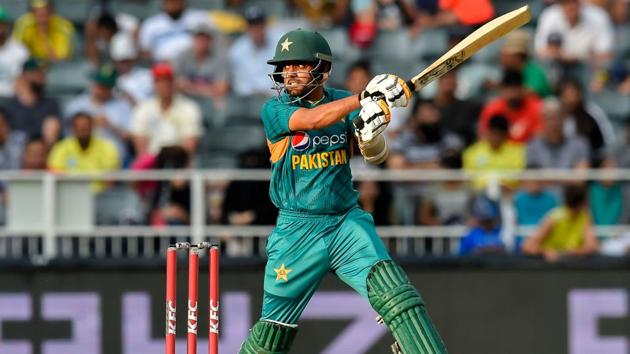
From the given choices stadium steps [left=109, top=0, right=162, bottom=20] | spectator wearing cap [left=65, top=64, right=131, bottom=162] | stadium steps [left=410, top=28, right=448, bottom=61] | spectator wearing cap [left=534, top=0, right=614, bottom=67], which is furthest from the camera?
stadium steps [left=109, top=0, right=162, bottom=20]

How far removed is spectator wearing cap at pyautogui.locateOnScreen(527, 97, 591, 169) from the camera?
11.3 meters

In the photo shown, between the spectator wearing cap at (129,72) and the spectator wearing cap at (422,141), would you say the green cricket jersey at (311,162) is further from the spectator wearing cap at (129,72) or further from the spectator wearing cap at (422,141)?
the spectator wearing cap at (129,72)

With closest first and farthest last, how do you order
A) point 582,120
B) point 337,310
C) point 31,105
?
1. point 337,310
2. point 582,120
3. point 31,105

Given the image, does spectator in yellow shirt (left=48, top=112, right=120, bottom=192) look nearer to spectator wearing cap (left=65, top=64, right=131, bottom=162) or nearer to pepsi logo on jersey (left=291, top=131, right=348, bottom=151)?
spectator wearing cap (left=65, top=64, right=131, bottom=162)

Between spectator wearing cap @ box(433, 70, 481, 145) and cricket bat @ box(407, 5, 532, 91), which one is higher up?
cricket bat @ box(407, 5, 532, 91)

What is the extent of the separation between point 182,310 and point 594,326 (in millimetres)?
2996

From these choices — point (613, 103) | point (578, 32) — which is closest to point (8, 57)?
point (578, 32)

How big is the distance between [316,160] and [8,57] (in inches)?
265

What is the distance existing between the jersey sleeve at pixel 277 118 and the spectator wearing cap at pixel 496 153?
4.28 m

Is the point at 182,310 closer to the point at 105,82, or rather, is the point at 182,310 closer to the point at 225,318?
the point at 225,318

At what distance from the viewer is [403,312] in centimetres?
682

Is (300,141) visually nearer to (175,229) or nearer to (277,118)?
(277,118)

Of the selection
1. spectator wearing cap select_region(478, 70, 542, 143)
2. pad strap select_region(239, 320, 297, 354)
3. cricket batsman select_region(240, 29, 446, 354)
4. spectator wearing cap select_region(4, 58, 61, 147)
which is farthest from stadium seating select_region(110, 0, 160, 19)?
pad strap select_region(239, 320, 297, 354)

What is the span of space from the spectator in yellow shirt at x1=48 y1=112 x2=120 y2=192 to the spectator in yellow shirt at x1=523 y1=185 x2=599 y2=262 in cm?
337
